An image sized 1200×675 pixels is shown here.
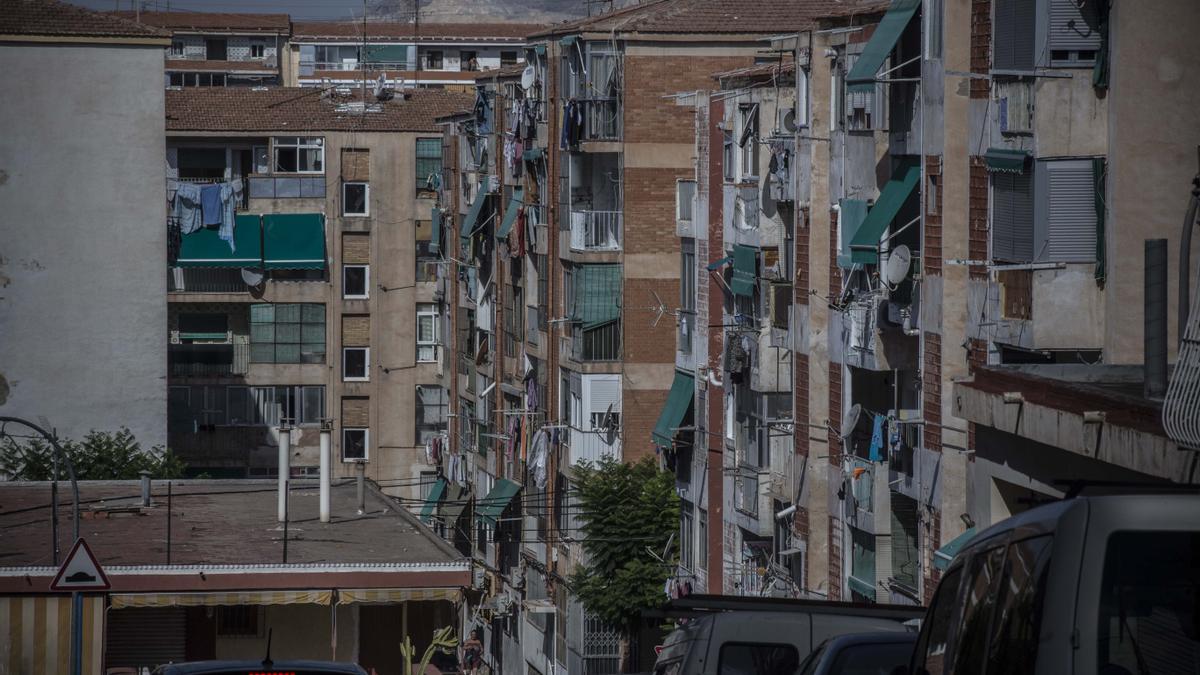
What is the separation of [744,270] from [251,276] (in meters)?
32.7

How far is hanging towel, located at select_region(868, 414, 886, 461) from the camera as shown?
88.1 ft

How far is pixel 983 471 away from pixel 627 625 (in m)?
22.7

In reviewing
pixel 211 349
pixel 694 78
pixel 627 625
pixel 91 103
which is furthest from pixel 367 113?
pixel 627 625

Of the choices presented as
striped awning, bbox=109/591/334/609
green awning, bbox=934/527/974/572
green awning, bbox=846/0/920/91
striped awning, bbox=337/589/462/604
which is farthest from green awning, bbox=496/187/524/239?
green awning, bbox=934/527/974/572

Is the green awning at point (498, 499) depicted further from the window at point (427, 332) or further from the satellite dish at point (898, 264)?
the satellite dish at point (898, 264)

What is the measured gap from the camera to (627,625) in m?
39.4

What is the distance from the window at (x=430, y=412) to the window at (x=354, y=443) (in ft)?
5.91

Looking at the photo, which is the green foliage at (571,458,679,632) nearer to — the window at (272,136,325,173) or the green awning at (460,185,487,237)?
the green awning at (460,185,487,237)

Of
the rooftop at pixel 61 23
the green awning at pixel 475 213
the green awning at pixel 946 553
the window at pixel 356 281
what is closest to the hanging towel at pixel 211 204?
the window at pixel 356 281

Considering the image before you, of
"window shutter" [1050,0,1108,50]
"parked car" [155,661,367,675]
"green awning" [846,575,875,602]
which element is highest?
"window shutter" [1050,0,1108,50]

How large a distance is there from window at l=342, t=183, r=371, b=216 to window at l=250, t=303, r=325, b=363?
3.32 m

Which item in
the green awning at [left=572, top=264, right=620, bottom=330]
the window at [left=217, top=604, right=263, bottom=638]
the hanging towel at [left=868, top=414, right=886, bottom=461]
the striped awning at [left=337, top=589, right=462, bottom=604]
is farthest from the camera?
the green awning at [left=572, top=264, right=620, bottom=330]

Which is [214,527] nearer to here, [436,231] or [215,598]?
[215,598]

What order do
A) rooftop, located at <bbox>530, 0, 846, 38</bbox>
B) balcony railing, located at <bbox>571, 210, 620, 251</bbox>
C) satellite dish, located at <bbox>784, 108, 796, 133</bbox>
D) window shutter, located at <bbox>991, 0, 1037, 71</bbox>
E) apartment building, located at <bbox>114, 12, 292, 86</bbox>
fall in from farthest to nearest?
1. apartment building, located at <bbox>114, 12, 292, 86</bbox>
2. balcony railing, located at <bbox>571, 210, 620, 251</bbox>
3. rooftop, located at <bbox>530, 0, 846, 38</bbox>
4. satellite dish, located at <bbox>784, 108, 796, 133</bbox>
5. window shutter, located at <bbox>991, 0, 1037, 71</bbox>
